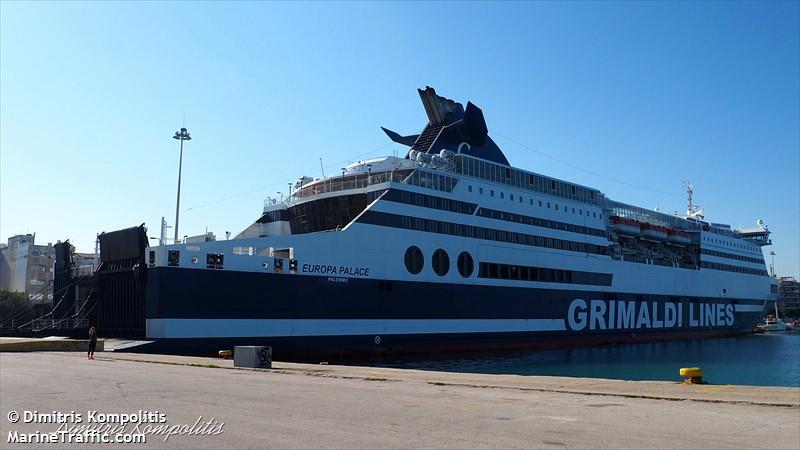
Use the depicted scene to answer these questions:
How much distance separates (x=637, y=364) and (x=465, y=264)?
11.7 metres

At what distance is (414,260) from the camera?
3706 cm

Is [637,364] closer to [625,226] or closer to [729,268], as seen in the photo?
[625,226]

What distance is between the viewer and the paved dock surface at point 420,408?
8.23 m

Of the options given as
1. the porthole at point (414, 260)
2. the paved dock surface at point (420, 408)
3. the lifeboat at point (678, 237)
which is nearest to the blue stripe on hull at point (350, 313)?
the porthole at point (414, 260)

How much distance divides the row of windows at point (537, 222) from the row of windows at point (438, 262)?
387cm

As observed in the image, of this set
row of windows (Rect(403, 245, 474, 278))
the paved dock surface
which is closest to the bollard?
the paved dock surface

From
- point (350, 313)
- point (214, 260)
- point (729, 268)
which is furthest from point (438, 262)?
point (729, 268)

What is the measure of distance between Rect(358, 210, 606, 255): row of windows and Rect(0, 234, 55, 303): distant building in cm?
6349

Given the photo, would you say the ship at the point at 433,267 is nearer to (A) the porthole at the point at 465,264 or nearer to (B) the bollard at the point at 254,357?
(A) the porthole at the point at 465,264

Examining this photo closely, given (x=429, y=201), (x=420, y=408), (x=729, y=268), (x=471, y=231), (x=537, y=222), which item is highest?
(x=429, y=201)

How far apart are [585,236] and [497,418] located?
140 ft

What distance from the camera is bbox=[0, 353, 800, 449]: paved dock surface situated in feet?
27.0

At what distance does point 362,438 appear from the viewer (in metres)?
8.22

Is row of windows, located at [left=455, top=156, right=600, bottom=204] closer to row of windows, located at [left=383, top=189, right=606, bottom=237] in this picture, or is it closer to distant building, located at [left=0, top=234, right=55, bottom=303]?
row of windows, located at [left=383, top=189, right=606, bottom=237]
